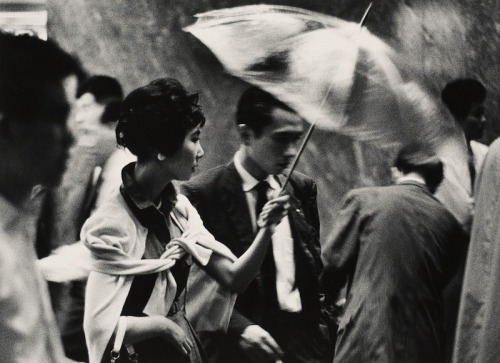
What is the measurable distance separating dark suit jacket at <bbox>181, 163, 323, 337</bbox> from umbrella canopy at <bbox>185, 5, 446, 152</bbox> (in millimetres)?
371

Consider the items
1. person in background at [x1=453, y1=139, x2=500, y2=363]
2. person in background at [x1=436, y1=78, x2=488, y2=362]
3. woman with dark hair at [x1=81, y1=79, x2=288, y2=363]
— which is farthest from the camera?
person in background at [x1=436, y1=78, x2=488, y2=362]

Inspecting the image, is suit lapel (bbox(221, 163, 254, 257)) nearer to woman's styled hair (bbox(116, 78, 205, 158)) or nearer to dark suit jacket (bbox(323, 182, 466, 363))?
woman's styled hair (bbox(116, 78, 205, 158))

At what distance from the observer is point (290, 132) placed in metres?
4.04

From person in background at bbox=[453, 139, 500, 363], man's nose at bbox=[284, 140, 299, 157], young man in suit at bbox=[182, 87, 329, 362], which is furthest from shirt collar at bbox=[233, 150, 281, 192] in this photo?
person in background at bbox=[453, 139, 500, 363]

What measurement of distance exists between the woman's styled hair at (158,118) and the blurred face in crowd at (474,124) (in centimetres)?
130

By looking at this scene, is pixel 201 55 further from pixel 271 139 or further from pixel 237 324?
pixel 237 324

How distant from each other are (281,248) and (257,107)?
0.66 metres

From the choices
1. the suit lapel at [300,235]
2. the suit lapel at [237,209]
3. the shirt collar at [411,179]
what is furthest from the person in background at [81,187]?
the shirt collar at [411,179]

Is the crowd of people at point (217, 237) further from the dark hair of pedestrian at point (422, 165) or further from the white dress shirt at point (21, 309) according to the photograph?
the white dress shirt at point (21, 309)

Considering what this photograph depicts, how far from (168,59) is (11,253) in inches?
64.5

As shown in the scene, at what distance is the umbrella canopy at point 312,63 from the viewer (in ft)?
13.1

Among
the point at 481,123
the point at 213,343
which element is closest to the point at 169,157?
the point at 213,343

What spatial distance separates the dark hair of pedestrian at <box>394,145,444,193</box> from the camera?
13.7 feet

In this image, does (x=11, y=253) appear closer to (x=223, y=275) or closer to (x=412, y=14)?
(x=223, y=275)
